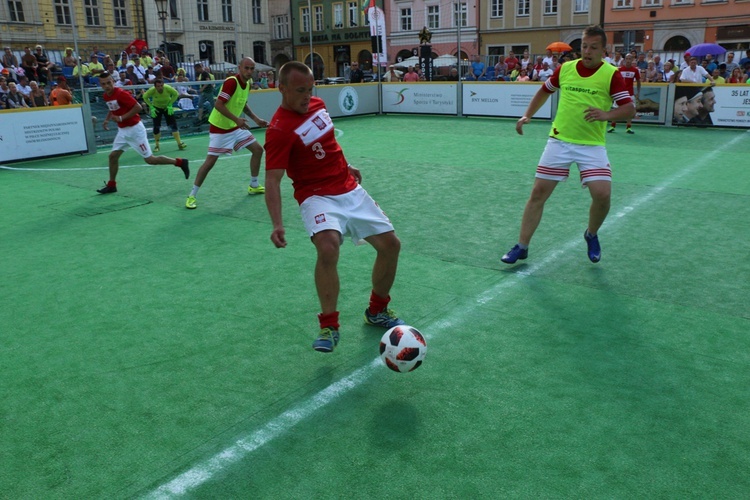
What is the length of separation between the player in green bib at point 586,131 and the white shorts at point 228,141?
5.31 metres

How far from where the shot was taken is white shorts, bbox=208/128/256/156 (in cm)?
1045

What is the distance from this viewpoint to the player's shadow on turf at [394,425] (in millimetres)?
3752

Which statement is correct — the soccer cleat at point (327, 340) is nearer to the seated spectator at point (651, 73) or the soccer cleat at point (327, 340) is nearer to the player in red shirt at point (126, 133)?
the player in red shirt at point (126, 133)

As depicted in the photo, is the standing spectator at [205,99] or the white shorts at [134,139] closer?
the white shorts at [134,139]

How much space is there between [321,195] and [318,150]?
1.07ft

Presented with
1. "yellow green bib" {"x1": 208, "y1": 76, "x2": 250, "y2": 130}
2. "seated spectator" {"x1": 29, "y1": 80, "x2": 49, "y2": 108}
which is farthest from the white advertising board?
"yellow green bib" {"x1": 208, "y1": 76, "x2": 250, "y2": 130}

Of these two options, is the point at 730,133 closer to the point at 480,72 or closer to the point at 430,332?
the point at 430,332

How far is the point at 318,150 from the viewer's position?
4.92 meters

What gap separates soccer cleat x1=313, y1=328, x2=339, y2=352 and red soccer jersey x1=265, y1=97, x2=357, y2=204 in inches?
38.8

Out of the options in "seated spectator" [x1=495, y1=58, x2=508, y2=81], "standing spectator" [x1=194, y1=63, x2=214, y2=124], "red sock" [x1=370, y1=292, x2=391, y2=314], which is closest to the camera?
"red sock" [x1=370, y1=292, x2=391, y2=314]

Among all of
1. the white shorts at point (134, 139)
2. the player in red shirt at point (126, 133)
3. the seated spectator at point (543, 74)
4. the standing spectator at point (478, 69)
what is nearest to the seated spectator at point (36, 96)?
the player in red shirt at point (126, 133)

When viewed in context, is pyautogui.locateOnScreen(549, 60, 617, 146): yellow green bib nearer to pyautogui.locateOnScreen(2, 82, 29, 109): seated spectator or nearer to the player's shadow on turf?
the player's shadow on turf

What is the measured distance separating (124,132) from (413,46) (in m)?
44.0

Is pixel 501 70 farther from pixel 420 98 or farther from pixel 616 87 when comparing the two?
pixel 616 87
